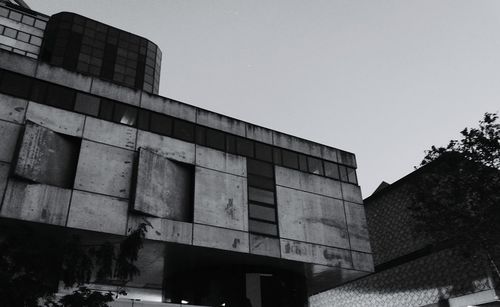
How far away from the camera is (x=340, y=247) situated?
71.9 feet

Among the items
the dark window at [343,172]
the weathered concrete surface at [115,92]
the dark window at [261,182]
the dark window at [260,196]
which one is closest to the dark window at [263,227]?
the dark window at [260,196]

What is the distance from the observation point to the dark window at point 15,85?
57.6ft

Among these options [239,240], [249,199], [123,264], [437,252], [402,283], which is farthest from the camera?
[402,283]

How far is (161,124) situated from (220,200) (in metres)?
4.76

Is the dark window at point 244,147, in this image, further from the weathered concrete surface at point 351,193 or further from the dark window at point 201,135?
the weathered concrete surface at point 351,193

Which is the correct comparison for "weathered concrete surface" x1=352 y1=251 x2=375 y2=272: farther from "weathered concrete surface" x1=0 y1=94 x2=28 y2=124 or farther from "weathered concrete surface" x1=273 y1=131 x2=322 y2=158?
"weathered concrete surface" x1=0 y1=94 x2=28 y2=124

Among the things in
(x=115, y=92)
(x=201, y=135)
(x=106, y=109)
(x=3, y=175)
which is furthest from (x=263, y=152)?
(x=3, y=175)

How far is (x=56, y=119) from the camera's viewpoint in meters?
17.9

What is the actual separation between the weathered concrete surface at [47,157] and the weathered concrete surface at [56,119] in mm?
331

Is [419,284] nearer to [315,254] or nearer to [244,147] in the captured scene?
[315,254]

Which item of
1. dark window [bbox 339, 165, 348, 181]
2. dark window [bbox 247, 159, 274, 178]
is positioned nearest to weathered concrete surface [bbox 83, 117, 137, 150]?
dark window [bbox 247, 159, 274, 178]

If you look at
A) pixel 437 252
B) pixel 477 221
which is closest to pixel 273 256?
pixel 477 221

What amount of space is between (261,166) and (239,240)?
4.70m

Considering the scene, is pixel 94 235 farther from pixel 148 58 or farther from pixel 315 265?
pixel 148 58
